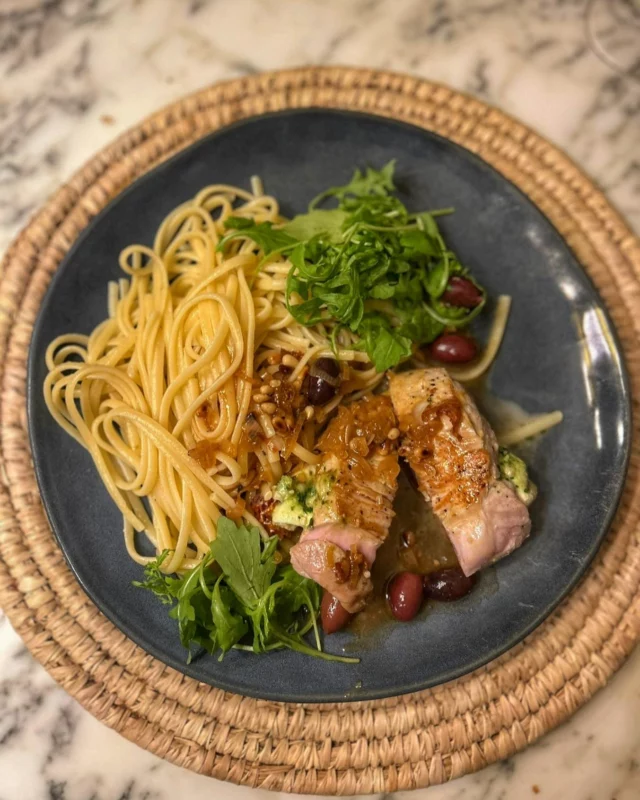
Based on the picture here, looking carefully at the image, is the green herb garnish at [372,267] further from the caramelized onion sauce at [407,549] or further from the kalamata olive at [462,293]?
the caramelized onion sauce at [407,549]

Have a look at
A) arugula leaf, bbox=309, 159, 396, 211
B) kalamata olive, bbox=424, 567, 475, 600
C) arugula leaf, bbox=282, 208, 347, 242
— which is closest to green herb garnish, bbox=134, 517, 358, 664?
kalamata olive, bbox=424, 567, 475, 600

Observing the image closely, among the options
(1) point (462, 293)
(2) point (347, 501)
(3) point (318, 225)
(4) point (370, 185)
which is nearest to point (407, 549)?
(2) point (347, 501)

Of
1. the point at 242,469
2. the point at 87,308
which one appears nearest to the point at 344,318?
the point at 242,469

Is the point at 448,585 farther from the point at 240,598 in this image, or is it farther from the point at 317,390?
the point at 317,390

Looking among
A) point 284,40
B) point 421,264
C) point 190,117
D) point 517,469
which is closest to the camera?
point 517,469

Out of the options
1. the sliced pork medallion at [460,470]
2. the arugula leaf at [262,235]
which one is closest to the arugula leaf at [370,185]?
the arugula leaf at [262,235]

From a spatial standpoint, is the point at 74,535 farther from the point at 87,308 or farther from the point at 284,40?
the point at 284,40

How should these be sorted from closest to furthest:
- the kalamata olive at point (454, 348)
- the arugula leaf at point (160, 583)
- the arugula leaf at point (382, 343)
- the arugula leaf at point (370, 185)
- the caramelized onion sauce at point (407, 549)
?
the arugula leaf at point (160, 583) < the caramelized onion sauce at point (407, 549) < the arugula leaf at point (382, 343) < the kalamata olive at point (454, 348) < the arugula leaf at point (370, 185)
